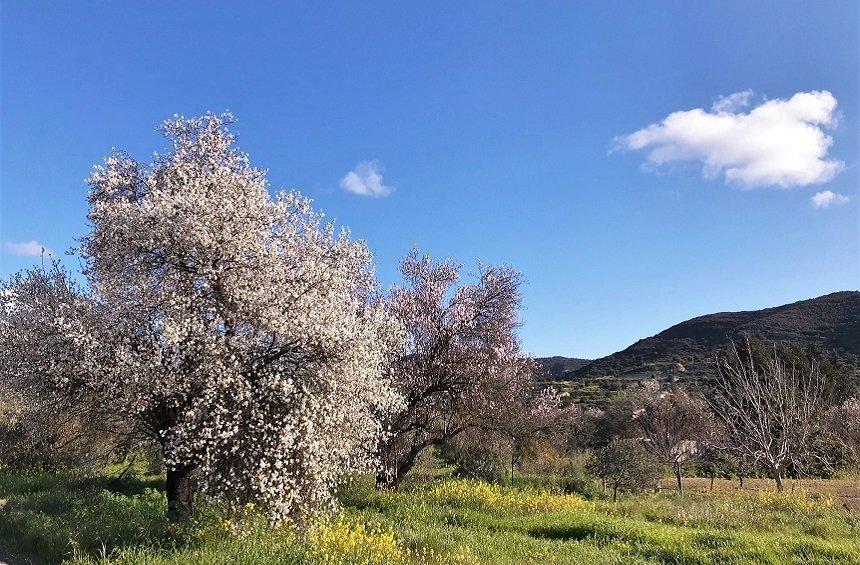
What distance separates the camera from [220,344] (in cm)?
1155

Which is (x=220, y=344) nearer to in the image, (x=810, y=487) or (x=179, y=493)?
(x=179, y=493)

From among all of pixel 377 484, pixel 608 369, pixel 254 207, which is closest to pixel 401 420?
pixel 377 484

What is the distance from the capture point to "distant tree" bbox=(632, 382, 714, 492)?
33281mm

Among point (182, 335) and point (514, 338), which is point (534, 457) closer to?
point (514, 338)

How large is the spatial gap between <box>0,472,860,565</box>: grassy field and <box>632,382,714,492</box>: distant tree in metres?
11.1

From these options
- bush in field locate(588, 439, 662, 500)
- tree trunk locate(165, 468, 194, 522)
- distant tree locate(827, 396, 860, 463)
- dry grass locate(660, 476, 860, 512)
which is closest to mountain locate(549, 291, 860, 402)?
distant tree locate(827, 396, 860, 463)

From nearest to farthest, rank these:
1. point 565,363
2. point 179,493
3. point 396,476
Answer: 1. point 179,493
2. point 396,476
3. point 565,363

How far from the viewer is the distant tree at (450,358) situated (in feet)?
70.6

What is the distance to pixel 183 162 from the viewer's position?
44.7 ft

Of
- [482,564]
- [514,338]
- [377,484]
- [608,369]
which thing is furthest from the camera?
[608,369]

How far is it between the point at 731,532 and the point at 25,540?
16642 millimetres

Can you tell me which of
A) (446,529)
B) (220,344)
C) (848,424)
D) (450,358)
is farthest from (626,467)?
(848,424)

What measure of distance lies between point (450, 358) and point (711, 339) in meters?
99.7

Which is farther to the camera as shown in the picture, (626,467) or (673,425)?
(673,425)
